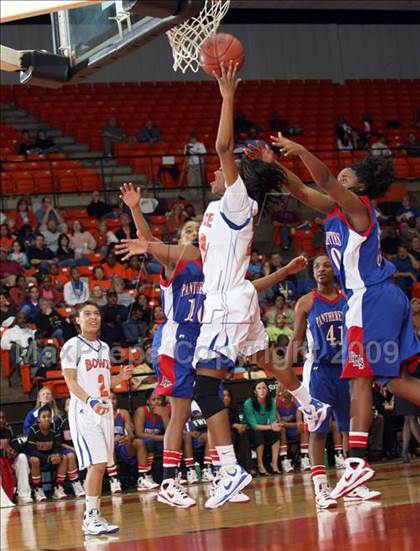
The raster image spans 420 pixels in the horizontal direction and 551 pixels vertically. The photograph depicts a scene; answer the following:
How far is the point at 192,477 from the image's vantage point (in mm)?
11953

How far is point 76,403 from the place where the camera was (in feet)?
23.3

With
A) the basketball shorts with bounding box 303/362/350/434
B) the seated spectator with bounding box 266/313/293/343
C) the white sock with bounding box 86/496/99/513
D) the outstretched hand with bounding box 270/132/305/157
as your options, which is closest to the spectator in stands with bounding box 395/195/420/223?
the seated spectator with bounding box 266/313/293/343

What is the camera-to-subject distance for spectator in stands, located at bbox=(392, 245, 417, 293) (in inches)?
653

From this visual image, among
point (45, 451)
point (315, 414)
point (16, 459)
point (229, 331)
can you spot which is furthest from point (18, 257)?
point (229, 331)

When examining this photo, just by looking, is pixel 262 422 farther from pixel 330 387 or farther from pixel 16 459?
pixel 330 387

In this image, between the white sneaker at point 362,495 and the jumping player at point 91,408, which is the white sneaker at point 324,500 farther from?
the jumping player at point 91,408

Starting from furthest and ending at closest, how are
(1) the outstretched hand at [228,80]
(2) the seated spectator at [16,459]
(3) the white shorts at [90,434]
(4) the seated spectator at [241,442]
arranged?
(4) the seated spectator at [241,442]
(2) the seated spectator at [16,459]
(3) the white shorts at [90,434]
(1) the outstretched hand at [228,80]

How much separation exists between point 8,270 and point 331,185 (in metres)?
10.1

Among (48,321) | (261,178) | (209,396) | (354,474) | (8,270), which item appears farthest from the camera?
(8,270)

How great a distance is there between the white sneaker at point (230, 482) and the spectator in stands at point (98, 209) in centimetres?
1182

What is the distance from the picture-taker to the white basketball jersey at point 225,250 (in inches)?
242

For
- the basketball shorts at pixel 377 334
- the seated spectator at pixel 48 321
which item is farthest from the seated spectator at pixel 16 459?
the basketball shorts at pixel 377 334

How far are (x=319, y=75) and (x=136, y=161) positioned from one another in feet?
28.2

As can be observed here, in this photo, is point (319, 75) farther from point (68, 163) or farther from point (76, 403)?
point (76, 403)
